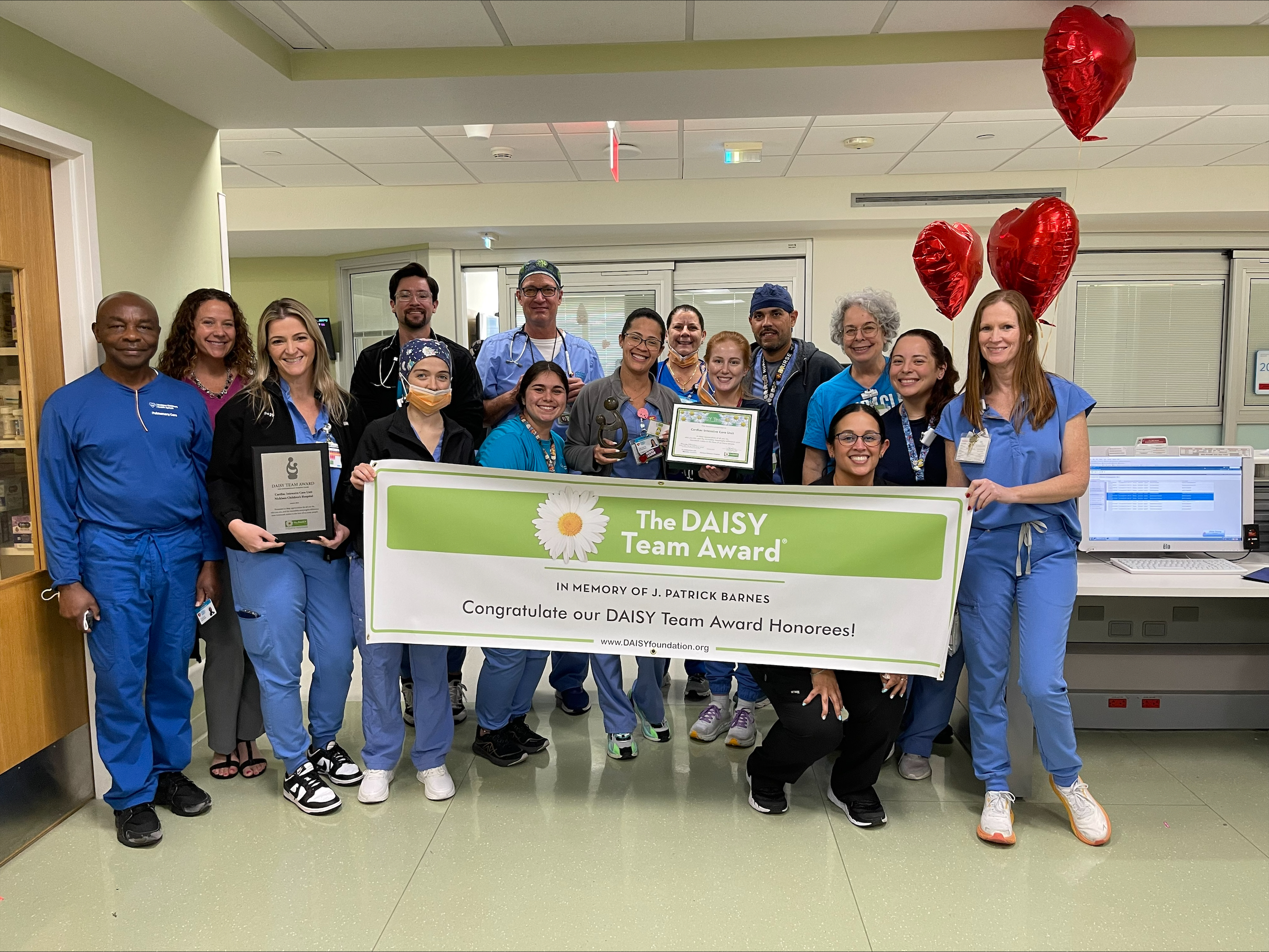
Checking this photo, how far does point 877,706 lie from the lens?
2.48 m

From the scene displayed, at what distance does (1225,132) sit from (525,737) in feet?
18.3

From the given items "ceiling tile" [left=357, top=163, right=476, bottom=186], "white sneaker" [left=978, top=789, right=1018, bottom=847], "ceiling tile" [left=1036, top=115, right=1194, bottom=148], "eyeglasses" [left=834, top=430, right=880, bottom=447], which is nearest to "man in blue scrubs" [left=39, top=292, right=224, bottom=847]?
"eyeglasses" [left=834, top=430, right=880, bottom=447]

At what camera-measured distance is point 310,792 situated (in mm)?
2623

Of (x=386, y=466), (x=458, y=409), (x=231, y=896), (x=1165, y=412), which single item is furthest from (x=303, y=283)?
(x=1165, y=412)

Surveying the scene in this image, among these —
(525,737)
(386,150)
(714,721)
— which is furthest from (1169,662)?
(386,150)

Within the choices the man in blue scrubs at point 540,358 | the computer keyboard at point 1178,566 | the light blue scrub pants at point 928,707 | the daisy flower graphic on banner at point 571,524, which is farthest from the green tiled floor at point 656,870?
the daisy flower graphic on banner at point 571,524

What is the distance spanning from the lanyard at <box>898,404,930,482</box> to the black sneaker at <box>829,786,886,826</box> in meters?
1.01

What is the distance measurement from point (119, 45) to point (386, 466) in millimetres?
1665

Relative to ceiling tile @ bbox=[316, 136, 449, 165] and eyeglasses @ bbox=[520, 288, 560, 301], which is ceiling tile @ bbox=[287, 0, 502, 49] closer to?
eyeglasses @ bbox=[520, 288, 560, 301]

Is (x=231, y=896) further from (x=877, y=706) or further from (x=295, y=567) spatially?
(x=877, y=706)

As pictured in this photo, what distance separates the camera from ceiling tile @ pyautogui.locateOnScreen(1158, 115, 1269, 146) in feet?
15.9

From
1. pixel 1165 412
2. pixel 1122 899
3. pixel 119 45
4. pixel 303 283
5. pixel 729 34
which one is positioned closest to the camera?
pixel 1122 899

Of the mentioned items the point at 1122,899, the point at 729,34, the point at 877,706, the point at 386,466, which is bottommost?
the point at 1122,899

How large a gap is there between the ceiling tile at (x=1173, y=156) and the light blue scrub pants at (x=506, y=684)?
5.40 metres
